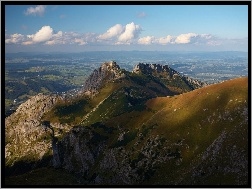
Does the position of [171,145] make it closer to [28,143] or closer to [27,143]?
[28,143]

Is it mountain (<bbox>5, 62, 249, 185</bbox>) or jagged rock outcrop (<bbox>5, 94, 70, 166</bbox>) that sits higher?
mountain (<bbox>5, 62, 249, 185</bbox>)

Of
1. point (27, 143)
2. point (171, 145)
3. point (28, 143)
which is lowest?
point (27, 143)

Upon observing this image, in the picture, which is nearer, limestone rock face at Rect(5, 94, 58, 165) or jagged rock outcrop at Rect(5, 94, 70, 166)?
jagged rock outcrop at Rect(5, 94, 70, 166)

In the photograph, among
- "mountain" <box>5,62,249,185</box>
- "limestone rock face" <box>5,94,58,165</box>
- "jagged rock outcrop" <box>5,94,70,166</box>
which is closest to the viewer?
"mountain" <box>5,62,249,185</box>

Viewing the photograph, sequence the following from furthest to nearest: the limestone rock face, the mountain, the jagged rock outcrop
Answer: the limestone rock face < the jagged rock outcrop < the mountain

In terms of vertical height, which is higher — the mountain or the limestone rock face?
the mountain

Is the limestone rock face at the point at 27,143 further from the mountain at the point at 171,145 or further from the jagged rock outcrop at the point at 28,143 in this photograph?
the mountain at the point at 171,145

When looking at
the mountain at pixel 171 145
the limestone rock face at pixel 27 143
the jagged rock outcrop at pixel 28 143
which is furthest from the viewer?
the limestone rock face at pixel 27 143

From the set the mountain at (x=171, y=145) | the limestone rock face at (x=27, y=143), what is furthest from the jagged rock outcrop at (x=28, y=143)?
the mountain at (x=171, y=145)

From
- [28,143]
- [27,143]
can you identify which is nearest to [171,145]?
[28,143]

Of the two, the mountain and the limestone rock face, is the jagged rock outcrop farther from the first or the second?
the mountain

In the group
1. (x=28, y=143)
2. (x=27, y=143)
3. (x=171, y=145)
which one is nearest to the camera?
(x=171, y=145)

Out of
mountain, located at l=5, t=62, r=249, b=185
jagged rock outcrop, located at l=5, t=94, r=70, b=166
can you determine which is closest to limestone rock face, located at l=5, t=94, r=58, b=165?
jagged rock outcrop, located at l=5, t=94, r=70, b=166

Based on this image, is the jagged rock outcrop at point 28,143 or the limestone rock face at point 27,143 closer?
the jagged rock outcrop at point 28,143
